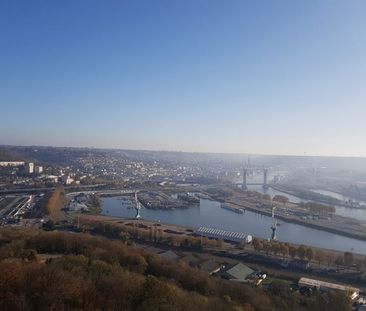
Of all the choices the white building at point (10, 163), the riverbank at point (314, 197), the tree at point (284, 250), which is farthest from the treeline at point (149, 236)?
the white building at point (10, 163)

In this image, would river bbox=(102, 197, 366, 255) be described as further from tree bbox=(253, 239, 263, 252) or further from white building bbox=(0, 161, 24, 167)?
white building bbox=(0, 161, 24, 167)

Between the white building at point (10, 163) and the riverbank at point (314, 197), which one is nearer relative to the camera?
the riverbank at point (314, 197)

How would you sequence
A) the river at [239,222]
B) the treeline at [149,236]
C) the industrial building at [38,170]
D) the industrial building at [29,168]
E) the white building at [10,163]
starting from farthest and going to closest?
the white building at [10,163] → the industrial building at [38,170] → the industrial building at [29,168] → the river at [239,222] → the treeline at [149,236]

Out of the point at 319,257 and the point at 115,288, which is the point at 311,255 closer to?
the point at 319,257

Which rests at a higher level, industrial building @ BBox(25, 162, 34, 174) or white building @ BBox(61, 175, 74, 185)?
industrial building @ BBox(25, 162, 34, 174)

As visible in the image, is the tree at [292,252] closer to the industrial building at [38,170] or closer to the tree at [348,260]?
the tree at [348,260]

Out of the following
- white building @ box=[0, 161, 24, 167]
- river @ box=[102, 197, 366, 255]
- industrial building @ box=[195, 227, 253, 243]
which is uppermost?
white building @ box=[0, 161, 24, 167]

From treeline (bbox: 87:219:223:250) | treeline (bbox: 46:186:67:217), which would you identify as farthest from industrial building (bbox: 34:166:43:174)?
treeline (bbox: 87:219:223:250)
